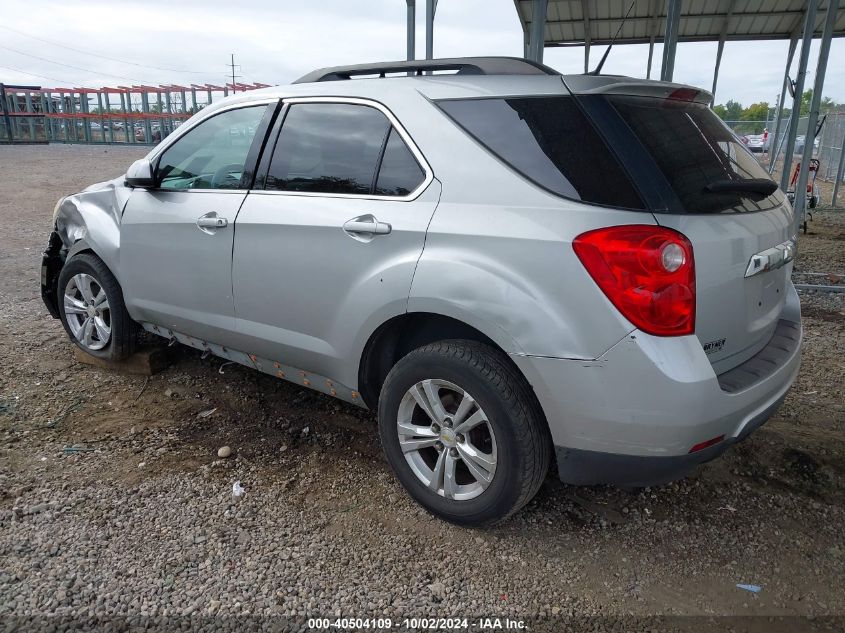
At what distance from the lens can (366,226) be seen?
106 inches

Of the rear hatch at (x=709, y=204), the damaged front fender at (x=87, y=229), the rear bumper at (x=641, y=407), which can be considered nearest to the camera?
the rear bumper at (x=641, y=407)

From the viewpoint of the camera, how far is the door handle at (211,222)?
3.30 meters

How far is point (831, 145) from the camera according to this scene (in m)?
17.1

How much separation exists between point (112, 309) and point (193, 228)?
109 cm

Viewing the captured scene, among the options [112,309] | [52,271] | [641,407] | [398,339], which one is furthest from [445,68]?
[52,271]

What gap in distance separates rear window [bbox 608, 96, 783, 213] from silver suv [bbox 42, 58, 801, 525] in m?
0.01

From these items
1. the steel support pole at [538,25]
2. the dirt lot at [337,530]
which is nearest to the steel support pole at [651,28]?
the steel support pole at [538,25]

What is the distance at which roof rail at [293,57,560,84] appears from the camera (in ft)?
8.79

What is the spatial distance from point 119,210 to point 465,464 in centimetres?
274

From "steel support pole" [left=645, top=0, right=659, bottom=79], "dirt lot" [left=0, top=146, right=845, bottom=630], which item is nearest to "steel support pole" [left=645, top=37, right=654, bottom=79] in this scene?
"steel support pole" [left=645, top=0, right=659, bottom=79]

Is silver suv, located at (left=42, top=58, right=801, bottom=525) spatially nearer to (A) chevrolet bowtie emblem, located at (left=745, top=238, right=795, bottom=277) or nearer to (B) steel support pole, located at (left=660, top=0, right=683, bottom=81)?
(A) chevrolet bowtie emblem, located at (left=745, top=238, right=795, bottom=277)

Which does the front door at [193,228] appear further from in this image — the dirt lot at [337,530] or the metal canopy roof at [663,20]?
the metal canopy roof at [663,20]

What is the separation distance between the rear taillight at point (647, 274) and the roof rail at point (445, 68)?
831 mm

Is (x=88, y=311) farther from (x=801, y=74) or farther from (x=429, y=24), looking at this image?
(x=801, y=74)
